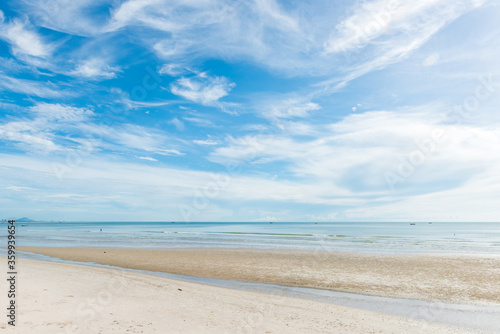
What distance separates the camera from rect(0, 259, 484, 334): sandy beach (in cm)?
1036

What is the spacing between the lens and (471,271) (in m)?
26.9

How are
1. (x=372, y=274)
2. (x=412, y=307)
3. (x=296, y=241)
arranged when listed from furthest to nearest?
1. (x=296, y=241)
2. (x=372, y=274)
3. (x=412, y=307)

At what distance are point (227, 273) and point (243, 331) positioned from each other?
14255 mm

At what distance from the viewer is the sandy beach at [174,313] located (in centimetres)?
1036

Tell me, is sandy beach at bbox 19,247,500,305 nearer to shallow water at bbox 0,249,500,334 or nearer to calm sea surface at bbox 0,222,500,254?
shallow water at bbox 0,249,500,334

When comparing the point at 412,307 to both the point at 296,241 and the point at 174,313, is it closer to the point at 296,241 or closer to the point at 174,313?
the point at 174,313

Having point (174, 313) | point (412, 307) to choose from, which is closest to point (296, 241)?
point (412, 307)

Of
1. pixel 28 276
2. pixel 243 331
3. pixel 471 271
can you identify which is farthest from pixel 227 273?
pixel 471 271

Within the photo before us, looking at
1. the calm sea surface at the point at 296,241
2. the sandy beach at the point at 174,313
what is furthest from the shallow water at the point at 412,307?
the calm sea surface at the point at 296,241

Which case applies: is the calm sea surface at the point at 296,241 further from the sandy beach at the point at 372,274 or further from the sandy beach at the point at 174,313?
the sandy beach at the point at 174,313

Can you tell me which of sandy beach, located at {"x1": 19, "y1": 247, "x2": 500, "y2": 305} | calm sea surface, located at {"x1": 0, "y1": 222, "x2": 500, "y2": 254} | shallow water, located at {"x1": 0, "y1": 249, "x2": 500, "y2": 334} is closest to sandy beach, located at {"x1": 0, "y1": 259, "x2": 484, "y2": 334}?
shallow water, located at {"x1": 0, "y1": 249, "x2": 500, "y2": 334}

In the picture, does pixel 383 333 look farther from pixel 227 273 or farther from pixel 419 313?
pixel 227 273

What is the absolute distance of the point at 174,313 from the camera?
39.8 ft

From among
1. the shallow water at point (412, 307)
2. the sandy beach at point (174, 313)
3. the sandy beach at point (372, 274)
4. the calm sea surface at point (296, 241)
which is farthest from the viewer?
the calm sea surface at point (296, 241)
